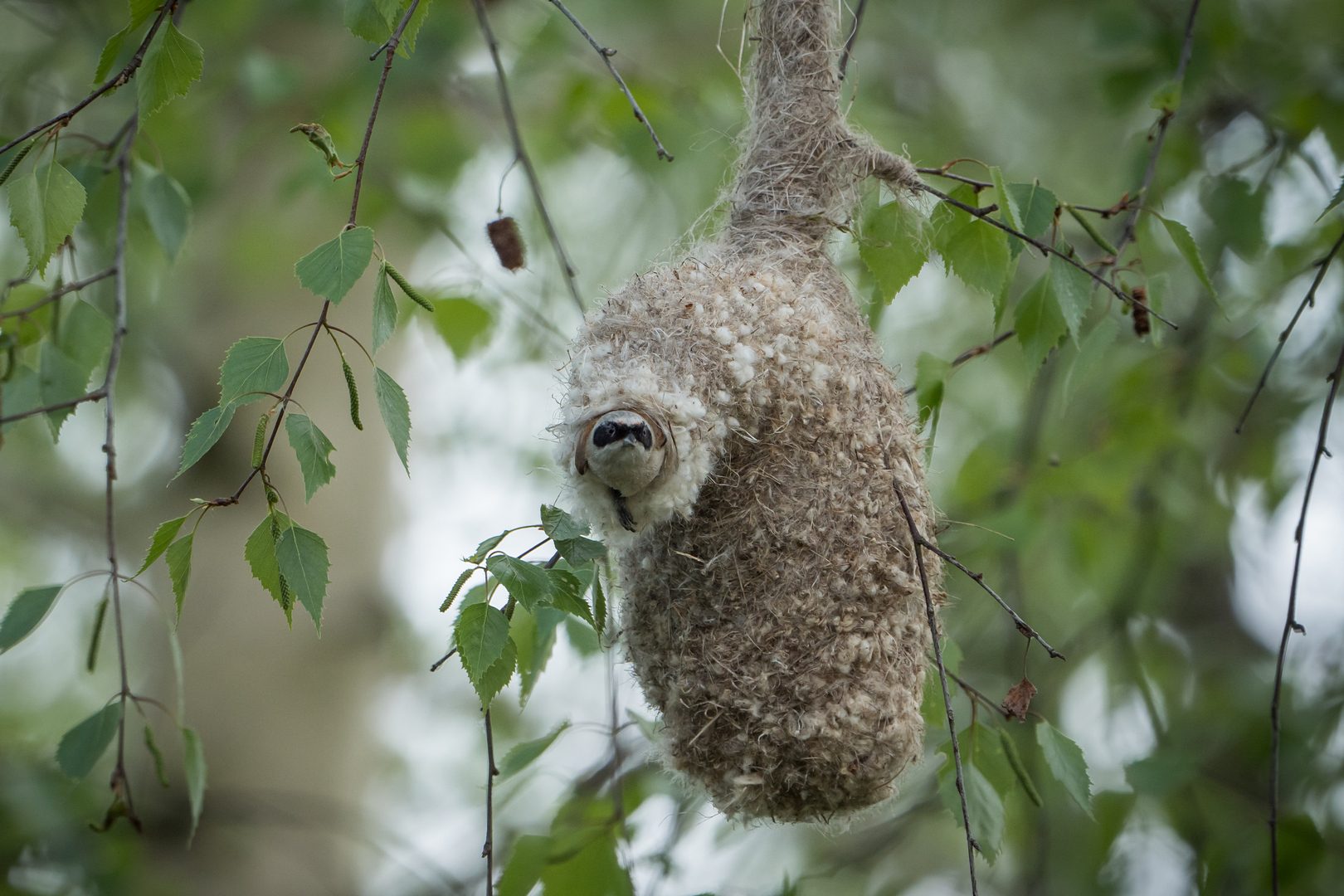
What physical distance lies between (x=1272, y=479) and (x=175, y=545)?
2430 mm

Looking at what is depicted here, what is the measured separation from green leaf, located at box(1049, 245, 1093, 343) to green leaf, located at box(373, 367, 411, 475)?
25.9 inches

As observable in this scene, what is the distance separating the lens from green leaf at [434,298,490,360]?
5.13 ft

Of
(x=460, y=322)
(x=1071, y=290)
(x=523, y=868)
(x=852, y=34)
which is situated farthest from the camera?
(x=460, y=322)

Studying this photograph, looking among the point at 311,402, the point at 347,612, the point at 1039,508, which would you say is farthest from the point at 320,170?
the point at 1039,508

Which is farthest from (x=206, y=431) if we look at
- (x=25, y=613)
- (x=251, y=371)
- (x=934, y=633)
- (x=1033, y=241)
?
(x=1033, y=241)

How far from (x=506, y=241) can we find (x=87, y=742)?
27.7 inches

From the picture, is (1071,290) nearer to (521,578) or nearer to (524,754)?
(521,578)

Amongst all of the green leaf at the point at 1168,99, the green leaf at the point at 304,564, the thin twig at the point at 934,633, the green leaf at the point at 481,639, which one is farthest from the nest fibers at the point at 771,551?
the green leaf at the point at 1168,99

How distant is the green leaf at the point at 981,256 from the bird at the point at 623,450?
0.44 m

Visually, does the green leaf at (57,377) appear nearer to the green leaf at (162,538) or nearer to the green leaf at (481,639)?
the green leaf at (162,538)

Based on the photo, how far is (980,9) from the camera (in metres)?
2.95

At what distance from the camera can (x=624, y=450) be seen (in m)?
0.76

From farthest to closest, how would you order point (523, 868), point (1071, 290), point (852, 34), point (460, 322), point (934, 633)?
point (460, 322), point (523, 868), point (852, 34), point (1071, 290), point (934, 633)

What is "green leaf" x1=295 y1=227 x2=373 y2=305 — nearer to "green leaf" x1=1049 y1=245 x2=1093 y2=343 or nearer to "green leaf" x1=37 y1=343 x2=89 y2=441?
"green leaf" x1=37 y1=343 x2=89 y2=441
